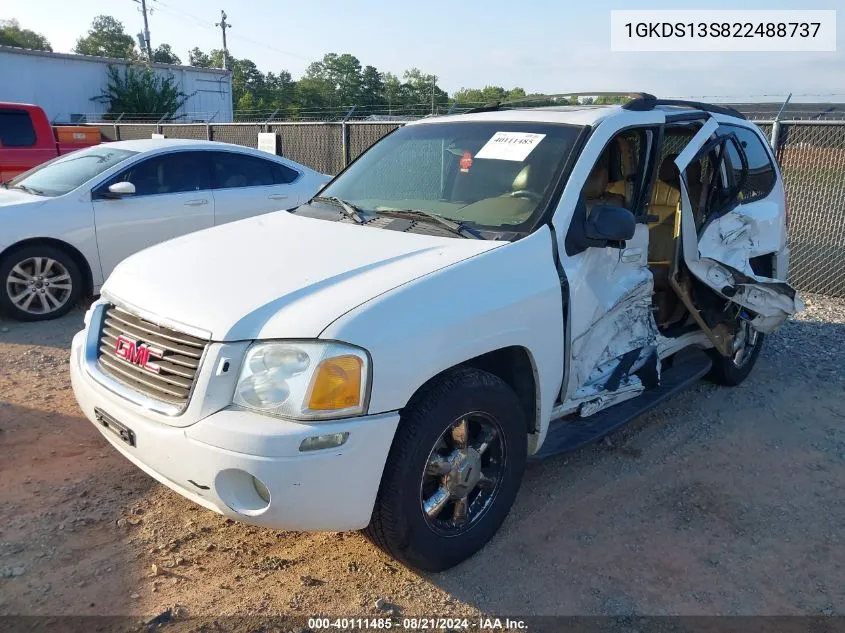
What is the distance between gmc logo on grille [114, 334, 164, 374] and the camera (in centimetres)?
284

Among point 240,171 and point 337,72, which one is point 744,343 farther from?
point 337,72

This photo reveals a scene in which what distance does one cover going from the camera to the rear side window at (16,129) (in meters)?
10.2

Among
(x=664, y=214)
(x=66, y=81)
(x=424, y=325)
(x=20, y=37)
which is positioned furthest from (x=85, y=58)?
(x=20, y=37)

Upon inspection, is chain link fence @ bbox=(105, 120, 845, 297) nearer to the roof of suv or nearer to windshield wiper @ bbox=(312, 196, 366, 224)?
the roof of suv

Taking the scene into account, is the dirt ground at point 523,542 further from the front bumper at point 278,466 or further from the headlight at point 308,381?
the headlight at point 308,381

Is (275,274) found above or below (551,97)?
below

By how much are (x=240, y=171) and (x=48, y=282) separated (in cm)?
233

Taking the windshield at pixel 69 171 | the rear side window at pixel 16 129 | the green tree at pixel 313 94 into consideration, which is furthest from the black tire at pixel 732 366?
the green tree at pixel 313 94

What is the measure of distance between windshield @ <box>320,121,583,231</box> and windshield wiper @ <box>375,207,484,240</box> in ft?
0.14

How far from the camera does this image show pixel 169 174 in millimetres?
7336

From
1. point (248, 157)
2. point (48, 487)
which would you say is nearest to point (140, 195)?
point (248, 157)

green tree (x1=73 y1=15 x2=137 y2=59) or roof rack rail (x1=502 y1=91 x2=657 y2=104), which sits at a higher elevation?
green tree (x1=73 y1=15 x2=137 y2=59)

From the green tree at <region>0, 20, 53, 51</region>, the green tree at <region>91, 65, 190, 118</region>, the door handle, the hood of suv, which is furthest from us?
the green tree at <region>0, 20, 53, 51</region>

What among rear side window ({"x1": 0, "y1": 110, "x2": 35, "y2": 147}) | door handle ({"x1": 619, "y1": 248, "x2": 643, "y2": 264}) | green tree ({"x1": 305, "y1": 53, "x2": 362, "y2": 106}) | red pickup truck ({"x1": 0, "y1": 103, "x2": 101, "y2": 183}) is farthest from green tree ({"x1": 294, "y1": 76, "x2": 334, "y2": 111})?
door handle ({"x1": 619, "y1": 248, "x2": 643, "y2": 264})
